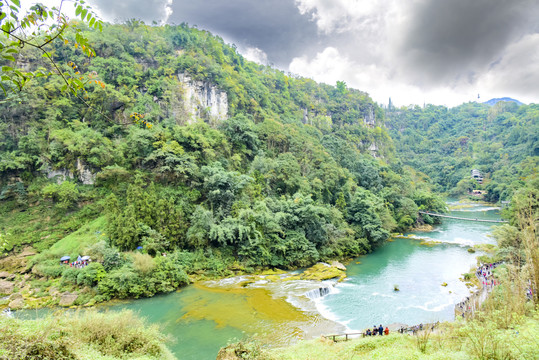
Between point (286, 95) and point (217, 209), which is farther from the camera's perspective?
point (286, 95)

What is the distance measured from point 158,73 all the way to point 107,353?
2784 cm

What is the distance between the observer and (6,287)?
13.2m

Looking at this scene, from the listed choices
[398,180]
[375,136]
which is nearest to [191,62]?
[398,180]

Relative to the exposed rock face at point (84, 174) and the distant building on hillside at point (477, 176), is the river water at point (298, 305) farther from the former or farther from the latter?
the distant building on hillside at point (477, 176)

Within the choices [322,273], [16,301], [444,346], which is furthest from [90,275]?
[444,346]

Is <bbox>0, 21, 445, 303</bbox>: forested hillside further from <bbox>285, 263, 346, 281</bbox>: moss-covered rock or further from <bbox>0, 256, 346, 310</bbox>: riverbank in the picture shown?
<bbox>285, 263, 346, 281</bbox>: moss-covered rock

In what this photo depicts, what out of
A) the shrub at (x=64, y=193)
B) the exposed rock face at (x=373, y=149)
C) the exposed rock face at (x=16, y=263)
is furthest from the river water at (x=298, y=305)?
the exposed rock face at (x=373, y=149)

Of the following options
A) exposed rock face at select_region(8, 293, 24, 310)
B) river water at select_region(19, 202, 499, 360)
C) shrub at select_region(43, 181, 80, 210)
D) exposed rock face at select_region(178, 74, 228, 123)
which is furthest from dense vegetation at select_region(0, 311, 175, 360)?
exposed rock face at select_region(178, 74, 228, 123)

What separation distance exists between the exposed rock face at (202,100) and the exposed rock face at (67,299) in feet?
59.4

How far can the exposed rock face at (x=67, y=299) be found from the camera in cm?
1255

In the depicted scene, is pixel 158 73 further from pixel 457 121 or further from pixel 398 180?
pixel 457 121

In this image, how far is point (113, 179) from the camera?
1934cm

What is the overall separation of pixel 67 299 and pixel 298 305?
10.7 meters

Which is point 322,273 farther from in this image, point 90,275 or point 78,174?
point 78,174
